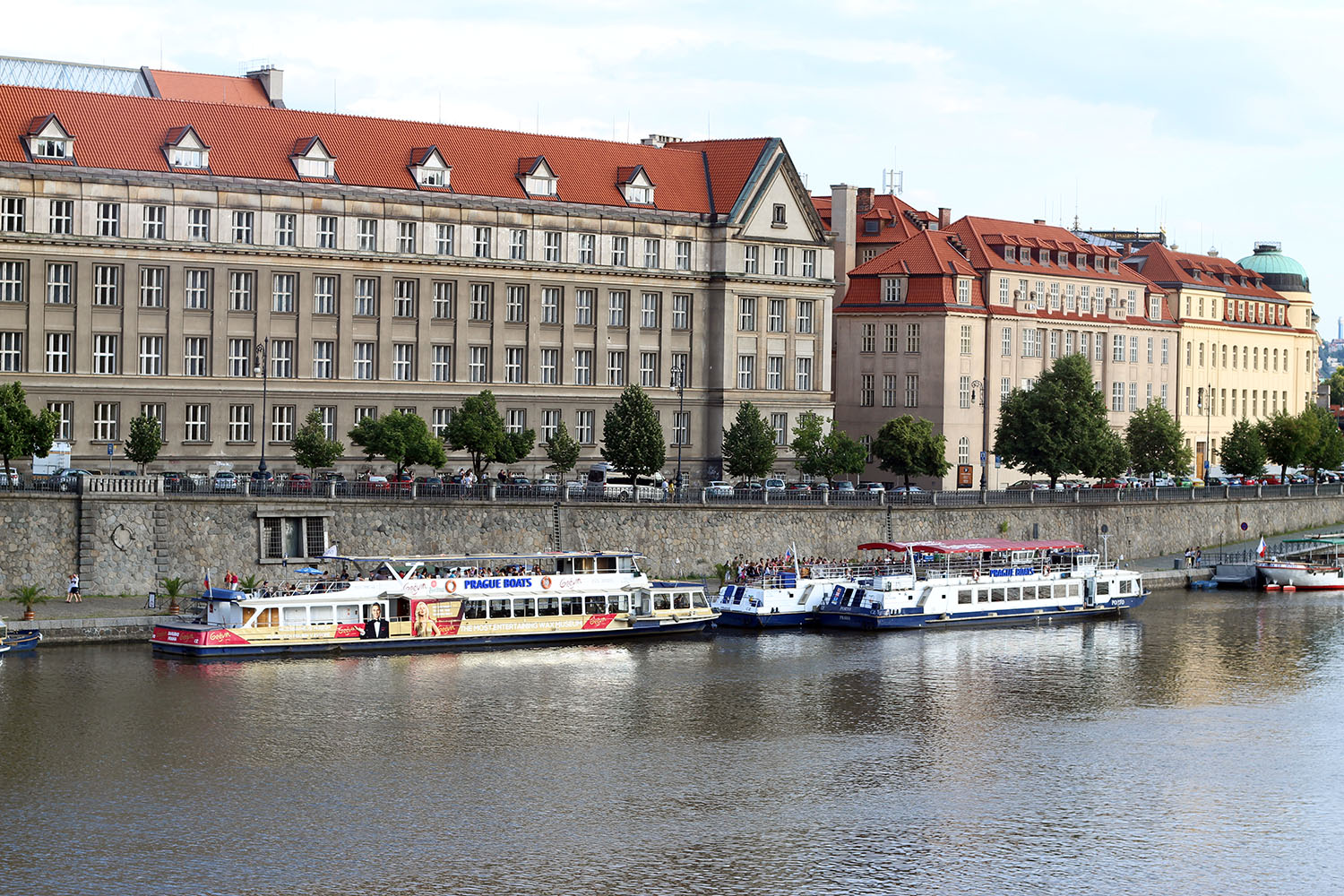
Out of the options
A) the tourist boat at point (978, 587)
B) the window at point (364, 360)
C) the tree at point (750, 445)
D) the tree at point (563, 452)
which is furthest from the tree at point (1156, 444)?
the window at point (364, 360)

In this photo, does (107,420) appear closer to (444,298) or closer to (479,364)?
(444,298)

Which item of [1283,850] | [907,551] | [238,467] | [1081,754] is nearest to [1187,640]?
[907,551]

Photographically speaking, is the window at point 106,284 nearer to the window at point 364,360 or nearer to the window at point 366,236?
the window at point 366,236

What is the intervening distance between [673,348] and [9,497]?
149 feet

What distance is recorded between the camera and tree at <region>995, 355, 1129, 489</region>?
12138 cm

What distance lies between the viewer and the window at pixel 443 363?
110250 millimetres

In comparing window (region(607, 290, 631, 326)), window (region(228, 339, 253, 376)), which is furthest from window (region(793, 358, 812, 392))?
window (region(228, 339, 253, 376))

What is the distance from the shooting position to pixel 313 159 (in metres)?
106

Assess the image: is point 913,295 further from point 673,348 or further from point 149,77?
point 149,77

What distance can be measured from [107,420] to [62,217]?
384 inches

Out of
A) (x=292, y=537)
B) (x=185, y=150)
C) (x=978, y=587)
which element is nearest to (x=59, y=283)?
(x=185, y=150)

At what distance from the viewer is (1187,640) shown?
90.8 metres

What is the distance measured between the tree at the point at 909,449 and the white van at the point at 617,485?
13.8 m

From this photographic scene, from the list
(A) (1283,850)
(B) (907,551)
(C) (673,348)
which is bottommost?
(A) (1283,850)
